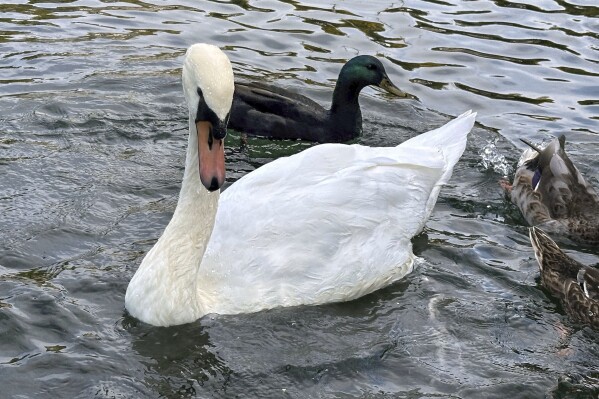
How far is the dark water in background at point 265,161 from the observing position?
657 centimetres

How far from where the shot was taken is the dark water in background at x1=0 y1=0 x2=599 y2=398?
6.57 metres

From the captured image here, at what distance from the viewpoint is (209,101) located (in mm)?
6168

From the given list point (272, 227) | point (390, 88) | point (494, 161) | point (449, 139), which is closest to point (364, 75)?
point (390, 88)

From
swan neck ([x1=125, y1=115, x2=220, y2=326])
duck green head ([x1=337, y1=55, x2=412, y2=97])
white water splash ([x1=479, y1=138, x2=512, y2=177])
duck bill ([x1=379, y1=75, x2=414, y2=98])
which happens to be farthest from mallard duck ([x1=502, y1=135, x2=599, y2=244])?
swan neck ([x1=125, y1=115, x2=220, y2=326])

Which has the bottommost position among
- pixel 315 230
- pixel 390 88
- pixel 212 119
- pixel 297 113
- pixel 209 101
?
pixel 297 113

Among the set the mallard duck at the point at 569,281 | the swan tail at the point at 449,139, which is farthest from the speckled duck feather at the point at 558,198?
the mallard duck at the point at 569,281

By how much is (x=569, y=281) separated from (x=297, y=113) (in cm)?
362

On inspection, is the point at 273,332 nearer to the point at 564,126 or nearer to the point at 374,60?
the point at 374,60

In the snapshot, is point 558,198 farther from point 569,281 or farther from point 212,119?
point 212,119

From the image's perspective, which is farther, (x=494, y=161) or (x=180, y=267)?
(x=494, y=161)

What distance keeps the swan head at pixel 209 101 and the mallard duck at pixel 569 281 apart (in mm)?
2795

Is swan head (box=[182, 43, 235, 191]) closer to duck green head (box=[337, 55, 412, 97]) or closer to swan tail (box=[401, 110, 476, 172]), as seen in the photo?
swan tail (box=[401, 110, 476, 172])

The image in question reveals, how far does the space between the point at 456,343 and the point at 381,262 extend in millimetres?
909

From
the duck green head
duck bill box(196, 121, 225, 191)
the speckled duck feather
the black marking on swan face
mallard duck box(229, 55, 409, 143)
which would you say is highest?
the black marking on swan face
